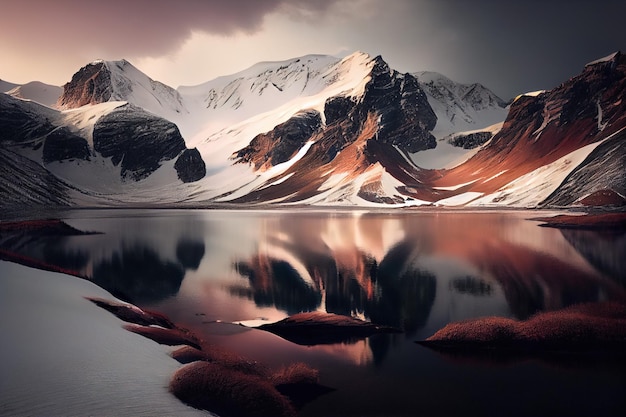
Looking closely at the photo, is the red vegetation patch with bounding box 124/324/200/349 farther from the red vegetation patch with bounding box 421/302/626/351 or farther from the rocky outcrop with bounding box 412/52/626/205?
the rocky outcrop with bounding box 412/52/626/205

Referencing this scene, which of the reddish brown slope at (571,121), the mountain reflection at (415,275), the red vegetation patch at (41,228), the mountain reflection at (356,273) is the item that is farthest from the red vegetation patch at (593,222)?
the red vegetation patch at (41,228)

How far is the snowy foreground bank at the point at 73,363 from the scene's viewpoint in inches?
455

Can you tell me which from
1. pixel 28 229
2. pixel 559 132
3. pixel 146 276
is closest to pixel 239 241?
pixel 146 276

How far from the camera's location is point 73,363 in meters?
13.8

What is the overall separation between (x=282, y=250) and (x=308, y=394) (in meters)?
37.2

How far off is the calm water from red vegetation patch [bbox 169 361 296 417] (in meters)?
1.46

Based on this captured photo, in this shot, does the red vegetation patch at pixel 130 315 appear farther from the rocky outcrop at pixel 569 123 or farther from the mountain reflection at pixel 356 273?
the rocky outcrop at pixel 569 123

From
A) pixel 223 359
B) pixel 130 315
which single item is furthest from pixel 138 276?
pixel 223 359

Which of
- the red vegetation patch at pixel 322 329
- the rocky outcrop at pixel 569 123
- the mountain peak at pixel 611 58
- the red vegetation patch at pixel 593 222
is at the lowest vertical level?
the red vegetation patch at pixel 322 329

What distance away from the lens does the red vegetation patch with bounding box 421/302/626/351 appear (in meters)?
20.0

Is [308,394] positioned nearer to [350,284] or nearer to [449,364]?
[449,364]

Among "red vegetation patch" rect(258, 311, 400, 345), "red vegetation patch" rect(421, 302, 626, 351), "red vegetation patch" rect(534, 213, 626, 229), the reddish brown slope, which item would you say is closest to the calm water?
"red vegetation patch" rect(258, 311, 400, 345)

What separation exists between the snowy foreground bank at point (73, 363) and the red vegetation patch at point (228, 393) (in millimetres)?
467

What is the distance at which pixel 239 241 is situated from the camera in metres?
62.8
